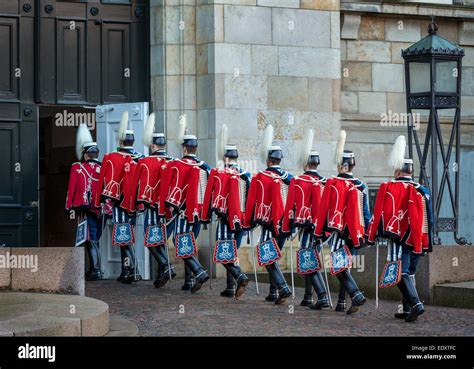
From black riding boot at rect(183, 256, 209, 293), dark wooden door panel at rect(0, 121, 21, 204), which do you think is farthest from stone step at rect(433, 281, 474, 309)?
dark wooden door panel at rect(0, 121, 21, 204)

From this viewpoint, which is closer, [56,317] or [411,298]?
[56,317]

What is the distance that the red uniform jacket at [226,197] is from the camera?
18875mm

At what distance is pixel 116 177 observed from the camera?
20.4 m

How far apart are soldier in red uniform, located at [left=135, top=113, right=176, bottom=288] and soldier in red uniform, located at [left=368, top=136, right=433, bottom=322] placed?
405 centimetres

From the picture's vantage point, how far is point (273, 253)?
729 inches

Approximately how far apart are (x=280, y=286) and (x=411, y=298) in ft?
7.72

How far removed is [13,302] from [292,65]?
28.3 feet

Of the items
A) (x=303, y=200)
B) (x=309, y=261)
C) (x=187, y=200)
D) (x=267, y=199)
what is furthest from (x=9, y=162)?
(x=309, y=261)

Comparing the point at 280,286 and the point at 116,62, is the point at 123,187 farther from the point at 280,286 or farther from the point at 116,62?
the point at 280,286

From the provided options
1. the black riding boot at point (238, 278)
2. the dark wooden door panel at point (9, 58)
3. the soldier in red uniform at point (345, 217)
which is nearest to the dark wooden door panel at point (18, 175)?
the dark wooden door panel at point (9, 58)

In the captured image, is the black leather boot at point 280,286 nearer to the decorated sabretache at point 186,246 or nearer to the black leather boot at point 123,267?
the decorated sabretache at point 186,246

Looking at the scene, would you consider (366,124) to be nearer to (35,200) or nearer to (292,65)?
(292,65)

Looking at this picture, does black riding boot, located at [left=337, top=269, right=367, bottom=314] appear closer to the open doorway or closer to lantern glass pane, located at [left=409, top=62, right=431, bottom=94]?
lantern glass pane, located at [left=409, top=62, right=431, bottom=94]

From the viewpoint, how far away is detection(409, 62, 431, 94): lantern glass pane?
19.6 metres
